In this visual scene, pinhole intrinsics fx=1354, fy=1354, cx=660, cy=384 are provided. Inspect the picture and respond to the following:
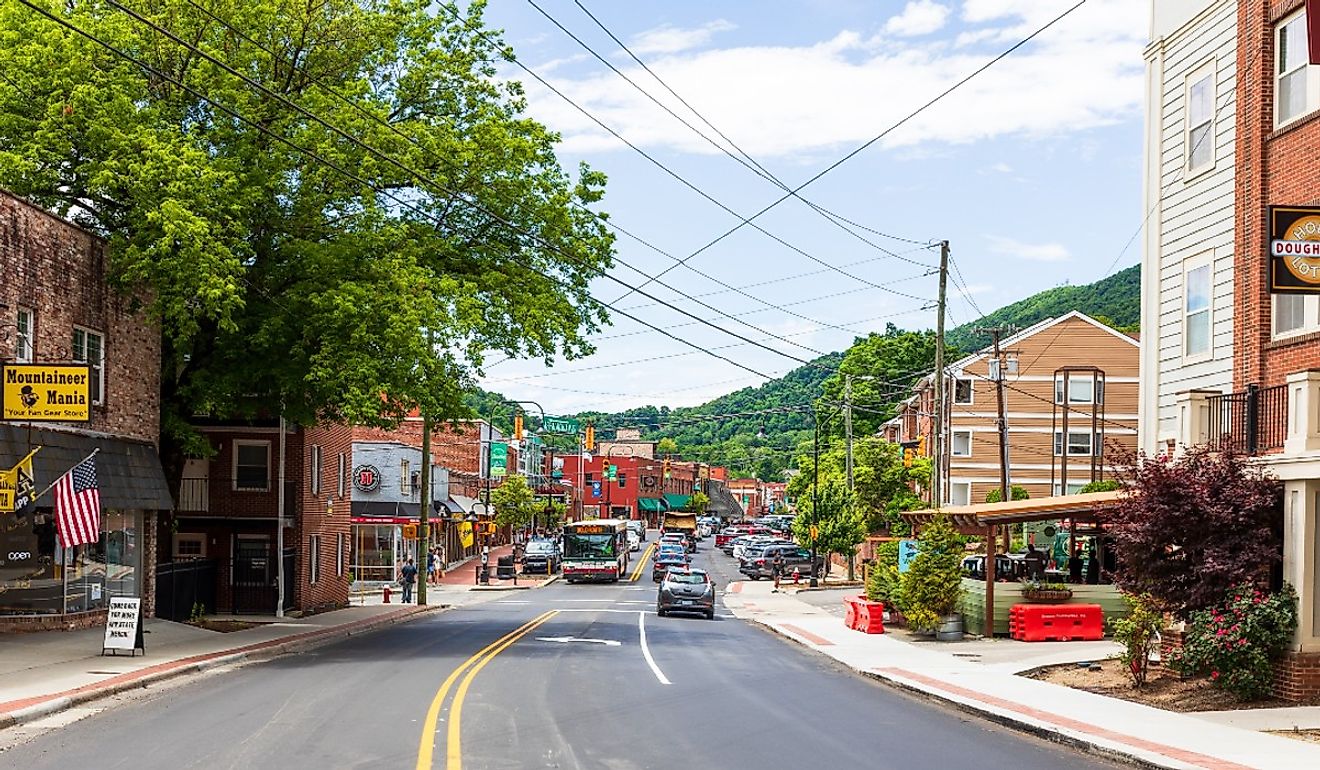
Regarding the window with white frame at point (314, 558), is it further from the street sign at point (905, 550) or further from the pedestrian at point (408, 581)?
the street sign at point (905, 550)

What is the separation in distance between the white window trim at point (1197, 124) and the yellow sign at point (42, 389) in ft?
64.8

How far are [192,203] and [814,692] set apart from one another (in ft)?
49.6

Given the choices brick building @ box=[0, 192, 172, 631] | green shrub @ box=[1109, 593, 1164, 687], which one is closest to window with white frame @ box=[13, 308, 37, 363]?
brick building @ box=[0, 192, 172, 631]

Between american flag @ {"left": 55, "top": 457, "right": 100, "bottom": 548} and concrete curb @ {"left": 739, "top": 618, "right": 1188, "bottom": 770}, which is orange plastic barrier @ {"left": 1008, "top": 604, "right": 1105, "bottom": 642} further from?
american flag @ {"left": 55, "top": 457, "right": 100, "bottom": 548}

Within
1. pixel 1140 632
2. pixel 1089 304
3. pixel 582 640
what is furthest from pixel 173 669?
pixel 1089 304

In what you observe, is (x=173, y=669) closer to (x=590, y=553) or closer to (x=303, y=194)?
(x=303, y=194)

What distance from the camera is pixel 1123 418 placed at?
68938 mm

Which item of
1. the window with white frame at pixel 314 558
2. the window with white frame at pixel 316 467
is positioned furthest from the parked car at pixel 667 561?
the window with white frame at pixel 316 467

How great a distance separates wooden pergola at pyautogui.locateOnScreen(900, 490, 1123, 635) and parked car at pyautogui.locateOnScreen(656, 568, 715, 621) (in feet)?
36.9

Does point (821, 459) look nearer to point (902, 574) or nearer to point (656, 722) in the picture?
point (902, 574)

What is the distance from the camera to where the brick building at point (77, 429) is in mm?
25156

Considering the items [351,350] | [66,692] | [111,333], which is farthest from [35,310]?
[66,692]

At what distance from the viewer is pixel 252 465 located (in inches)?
1609

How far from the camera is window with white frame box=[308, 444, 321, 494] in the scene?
42469mm
